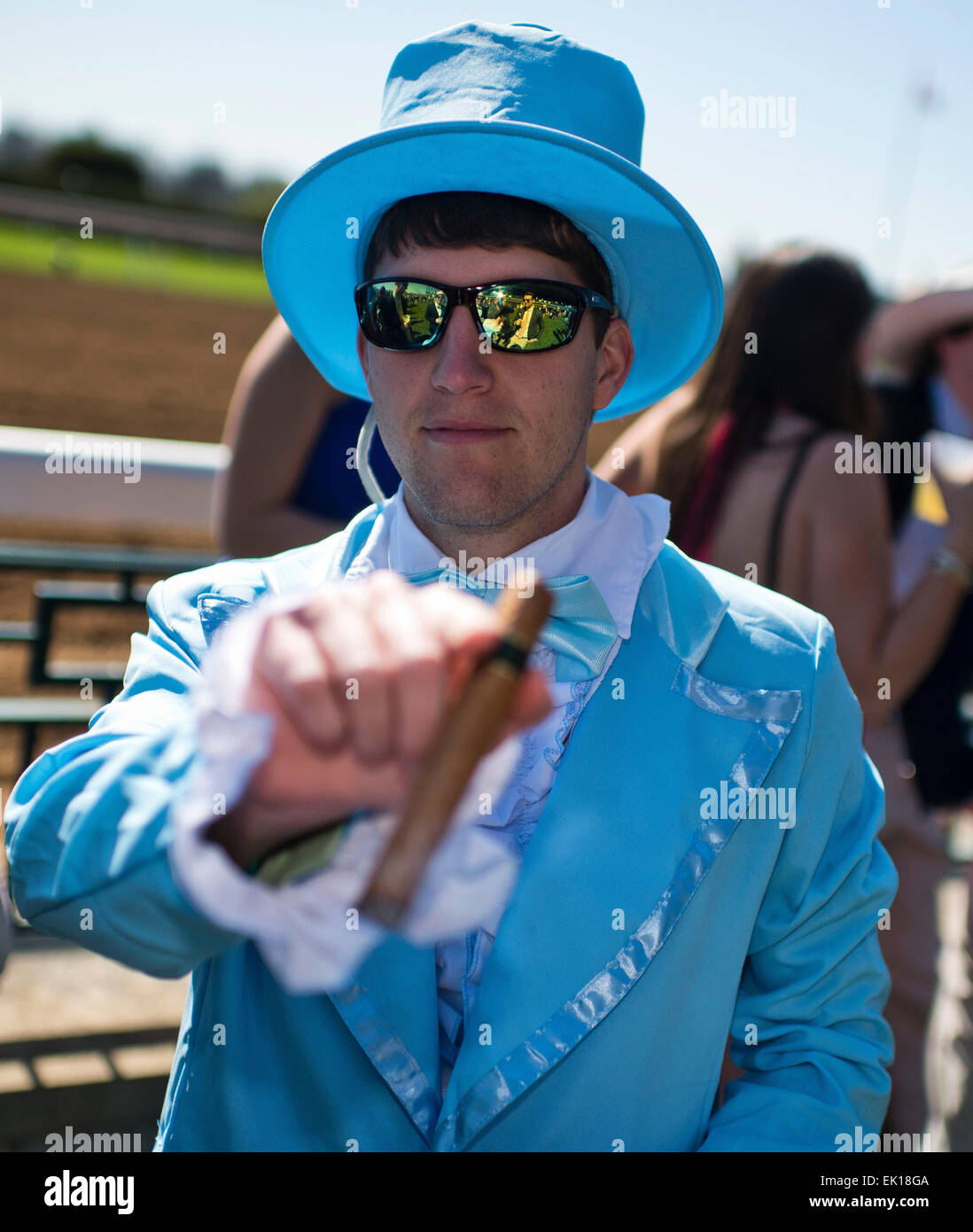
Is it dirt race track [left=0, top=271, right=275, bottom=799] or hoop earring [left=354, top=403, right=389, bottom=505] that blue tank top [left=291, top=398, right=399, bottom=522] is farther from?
dirt race track [left=0, top=271, right=275, bottom=799]

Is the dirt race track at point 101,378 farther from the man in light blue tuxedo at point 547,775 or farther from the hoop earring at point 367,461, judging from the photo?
the man in light blue tuxedo at point 547,775

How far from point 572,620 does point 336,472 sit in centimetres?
118

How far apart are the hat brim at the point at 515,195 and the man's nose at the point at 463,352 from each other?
7.8 inches

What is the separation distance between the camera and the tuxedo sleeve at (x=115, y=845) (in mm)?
1003

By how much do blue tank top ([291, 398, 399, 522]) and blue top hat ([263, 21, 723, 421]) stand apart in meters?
0.70

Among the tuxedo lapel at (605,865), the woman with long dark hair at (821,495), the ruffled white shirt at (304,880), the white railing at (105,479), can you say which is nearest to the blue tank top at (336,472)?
the white railing at (105,479)

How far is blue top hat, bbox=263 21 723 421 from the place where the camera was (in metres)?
1.53

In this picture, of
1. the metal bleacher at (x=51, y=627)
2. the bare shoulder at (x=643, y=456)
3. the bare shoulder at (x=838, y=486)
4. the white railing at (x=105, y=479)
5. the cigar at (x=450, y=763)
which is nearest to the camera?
the cigar at (x=450, y=763)

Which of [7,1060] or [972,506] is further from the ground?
[972,506]

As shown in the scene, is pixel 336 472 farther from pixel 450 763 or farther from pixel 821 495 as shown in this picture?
pixel 450 763

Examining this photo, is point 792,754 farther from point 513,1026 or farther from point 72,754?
point 72,754

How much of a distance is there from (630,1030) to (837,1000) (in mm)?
299
